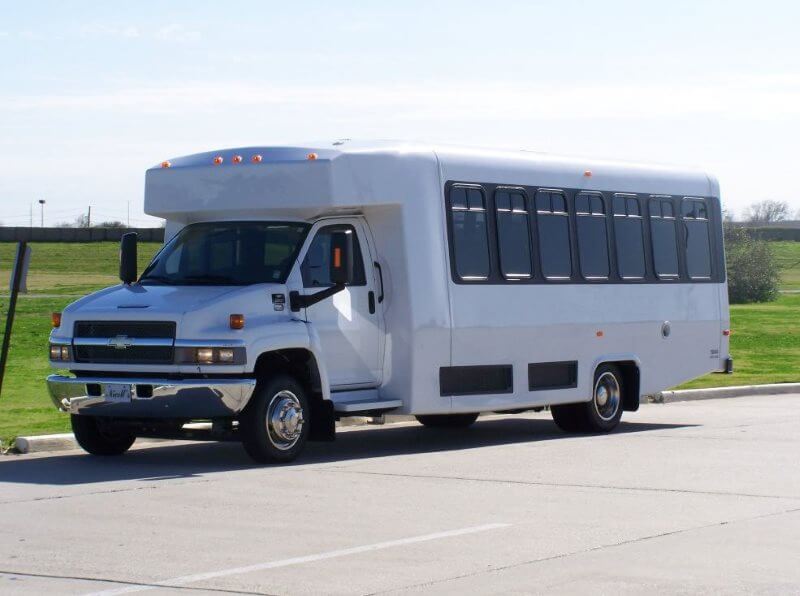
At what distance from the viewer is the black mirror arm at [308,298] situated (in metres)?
14.4

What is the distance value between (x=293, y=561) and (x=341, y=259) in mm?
5755

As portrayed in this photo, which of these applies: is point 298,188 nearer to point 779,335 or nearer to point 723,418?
point 723,418

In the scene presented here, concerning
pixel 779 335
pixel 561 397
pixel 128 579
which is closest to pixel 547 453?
pixel 561 397

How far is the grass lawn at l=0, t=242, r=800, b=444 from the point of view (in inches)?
800

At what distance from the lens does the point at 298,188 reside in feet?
49.0

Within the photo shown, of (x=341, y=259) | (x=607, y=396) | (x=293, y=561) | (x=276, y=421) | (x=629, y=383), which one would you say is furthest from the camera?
(x=629, y=383)

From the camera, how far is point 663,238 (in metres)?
19.6

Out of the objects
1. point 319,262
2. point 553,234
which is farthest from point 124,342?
point 553,234

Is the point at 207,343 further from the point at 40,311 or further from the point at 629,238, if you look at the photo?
the point at 40,311

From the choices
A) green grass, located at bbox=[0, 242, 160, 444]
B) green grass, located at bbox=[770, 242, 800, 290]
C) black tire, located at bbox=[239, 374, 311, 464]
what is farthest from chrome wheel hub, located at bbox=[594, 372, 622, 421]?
green grass, located at bbox=[770, 242, 800, 290]

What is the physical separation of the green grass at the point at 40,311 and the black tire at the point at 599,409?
567cm

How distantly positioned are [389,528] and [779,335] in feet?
113

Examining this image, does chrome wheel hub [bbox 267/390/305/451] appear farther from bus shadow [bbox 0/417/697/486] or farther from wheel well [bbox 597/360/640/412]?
wheel well [bbox 597/360/640/412]

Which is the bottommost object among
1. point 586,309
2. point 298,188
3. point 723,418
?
point 723,418
